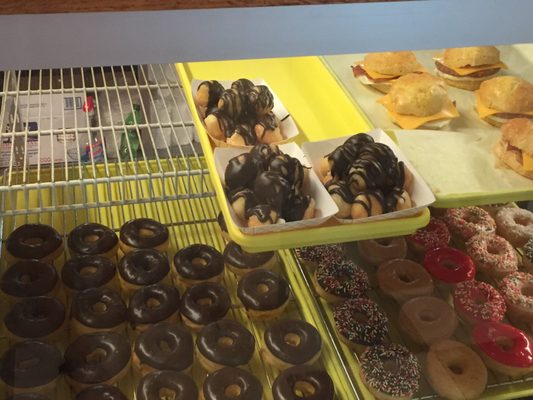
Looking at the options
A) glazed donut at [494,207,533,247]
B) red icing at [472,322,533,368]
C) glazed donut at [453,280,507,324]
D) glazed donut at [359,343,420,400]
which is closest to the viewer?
glazed donut at [359,343,420,400]

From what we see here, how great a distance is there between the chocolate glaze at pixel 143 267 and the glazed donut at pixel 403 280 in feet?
2.04

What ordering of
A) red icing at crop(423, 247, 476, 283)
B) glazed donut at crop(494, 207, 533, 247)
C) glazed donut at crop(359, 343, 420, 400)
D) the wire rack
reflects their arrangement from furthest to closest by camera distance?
1. glazed donut at crop(494, 207, 533, 247)
2. red icing at crop(423, 247, 476, 283)
3. glazed donut at crop(359, 343, 420, 400)
4. the wire rack

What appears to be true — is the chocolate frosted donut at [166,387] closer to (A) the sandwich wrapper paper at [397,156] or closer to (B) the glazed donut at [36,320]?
(B) the glazed donut at [36,320]

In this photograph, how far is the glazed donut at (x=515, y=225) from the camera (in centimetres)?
193

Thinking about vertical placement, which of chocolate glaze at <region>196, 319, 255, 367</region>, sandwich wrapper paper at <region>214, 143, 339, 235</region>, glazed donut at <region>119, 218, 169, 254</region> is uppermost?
sandwich wrapper paper at <region>214, 143, 339, 235</region>

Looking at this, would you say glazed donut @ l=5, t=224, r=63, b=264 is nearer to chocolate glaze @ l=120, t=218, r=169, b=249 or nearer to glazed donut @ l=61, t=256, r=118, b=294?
glazed donut @ l=61, t=256, r=118, b=294

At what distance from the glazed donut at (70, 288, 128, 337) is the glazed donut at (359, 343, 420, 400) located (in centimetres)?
61

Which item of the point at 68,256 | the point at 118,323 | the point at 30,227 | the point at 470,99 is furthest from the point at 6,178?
the point at 470,99

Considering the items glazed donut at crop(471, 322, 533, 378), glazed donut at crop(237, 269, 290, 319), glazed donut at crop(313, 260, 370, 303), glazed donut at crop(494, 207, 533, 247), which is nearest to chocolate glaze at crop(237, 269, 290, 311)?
glazed donut at crop(237, 269, 290, 319)

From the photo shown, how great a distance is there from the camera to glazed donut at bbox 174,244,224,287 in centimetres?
165

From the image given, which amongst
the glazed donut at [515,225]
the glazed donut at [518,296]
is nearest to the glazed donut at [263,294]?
the glazed donut at [518,296]

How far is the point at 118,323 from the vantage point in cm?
149

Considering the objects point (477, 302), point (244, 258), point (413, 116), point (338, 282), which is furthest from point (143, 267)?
point (477, 302)

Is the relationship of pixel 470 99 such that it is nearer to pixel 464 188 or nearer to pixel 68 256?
pixel 464 188
